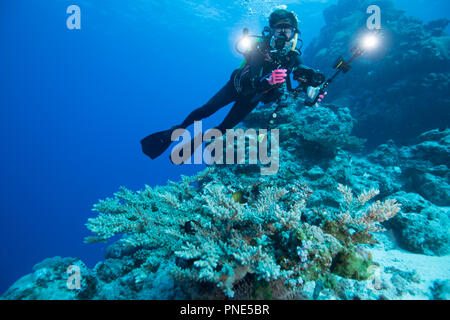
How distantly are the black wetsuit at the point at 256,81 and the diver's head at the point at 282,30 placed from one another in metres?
0.21

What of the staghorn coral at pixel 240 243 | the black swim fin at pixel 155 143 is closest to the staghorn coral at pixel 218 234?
the staghorn coral at pixel 240 243

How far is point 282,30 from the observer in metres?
3.96

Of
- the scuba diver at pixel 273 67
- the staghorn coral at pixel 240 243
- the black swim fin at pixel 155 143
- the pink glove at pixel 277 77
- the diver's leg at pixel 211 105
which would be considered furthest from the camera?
the diver's leg at pixel 211 105

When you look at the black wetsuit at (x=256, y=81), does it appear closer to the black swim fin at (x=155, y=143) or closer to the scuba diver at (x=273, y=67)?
the scuba diver at (x=273, y=67)

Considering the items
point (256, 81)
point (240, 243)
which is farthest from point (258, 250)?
point (256, 81)

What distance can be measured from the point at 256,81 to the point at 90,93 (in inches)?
3780

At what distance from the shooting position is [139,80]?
283ft

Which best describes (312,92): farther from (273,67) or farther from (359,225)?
(359,225)

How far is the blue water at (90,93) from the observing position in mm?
32094

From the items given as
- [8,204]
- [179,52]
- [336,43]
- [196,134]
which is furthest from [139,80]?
[196,134]

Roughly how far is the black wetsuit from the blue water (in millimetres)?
26077

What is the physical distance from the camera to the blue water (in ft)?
105

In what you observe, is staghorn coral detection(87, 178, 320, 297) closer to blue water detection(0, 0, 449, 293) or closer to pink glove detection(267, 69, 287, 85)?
pink glove detection(267, 69, 287, 85)

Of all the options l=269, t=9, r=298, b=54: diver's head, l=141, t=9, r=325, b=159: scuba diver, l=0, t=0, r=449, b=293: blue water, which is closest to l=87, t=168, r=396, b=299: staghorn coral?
l=141, t=9, r=325, b=159: scuba diver
